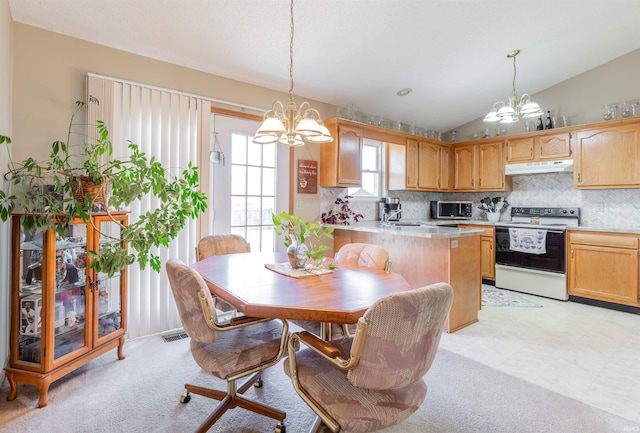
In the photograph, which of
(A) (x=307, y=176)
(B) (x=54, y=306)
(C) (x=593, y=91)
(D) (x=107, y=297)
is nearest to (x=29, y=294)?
(B) (x=54, y=306)

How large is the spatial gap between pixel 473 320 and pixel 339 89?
114 inches

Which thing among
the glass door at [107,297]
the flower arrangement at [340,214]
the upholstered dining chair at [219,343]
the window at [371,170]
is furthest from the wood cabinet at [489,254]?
the glass door at [107,297]

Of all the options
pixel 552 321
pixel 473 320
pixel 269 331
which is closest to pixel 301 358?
pixel 269 331

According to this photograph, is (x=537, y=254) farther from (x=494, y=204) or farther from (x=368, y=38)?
(x=368, y=38)

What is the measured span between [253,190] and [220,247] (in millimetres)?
1006

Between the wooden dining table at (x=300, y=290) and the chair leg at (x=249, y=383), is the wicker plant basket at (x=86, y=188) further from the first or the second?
the chair leg at (x=249, y=383)

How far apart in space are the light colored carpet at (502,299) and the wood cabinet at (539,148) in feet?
6.12

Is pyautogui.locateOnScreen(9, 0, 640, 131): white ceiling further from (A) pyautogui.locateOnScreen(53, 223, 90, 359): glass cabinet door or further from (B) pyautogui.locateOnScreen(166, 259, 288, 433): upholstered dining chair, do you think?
(B) pyautogui.locateOnScreen(166, 259, 288, 433): upholstered dining chair

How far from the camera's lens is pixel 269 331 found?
186 cm

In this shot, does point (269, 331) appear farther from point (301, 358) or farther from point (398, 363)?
point (398, 363)

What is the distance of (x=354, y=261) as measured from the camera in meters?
2.41

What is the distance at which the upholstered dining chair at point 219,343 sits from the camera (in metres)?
1.52

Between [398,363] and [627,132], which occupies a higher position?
[627,132]

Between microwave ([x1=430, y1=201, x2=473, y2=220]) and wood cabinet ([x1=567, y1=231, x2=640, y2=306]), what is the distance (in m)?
1.57
